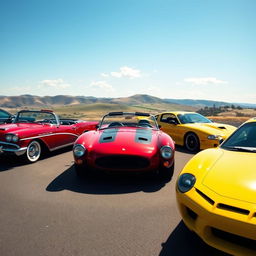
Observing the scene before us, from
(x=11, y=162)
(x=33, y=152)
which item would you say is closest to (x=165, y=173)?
(x=33, y=152)

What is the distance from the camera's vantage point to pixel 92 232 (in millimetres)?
2594

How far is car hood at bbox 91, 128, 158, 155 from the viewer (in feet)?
13.2

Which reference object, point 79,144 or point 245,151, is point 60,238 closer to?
point 79,144

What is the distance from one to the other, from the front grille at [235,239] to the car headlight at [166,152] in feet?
6.78

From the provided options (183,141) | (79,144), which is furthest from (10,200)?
(183,141)

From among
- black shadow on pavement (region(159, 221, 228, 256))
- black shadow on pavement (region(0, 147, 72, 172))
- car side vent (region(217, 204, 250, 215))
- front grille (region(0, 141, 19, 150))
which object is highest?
car side vent (region(217, 204, 250, 215))

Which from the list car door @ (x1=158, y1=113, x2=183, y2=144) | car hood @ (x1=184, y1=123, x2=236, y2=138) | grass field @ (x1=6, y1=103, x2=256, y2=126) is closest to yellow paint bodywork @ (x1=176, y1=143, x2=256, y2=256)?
car hood @ (x1=184, y1=123, x2=236, y2=138)

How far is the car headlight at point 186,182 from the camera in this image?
7.57 ft

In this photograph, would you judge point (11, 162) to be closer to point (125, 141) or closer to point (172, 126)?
point (125, 141)

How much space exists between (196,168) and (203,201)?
575 mm

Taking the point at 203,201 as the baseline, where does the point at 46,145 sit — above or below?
below

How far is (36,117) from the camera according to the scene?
23.3ft

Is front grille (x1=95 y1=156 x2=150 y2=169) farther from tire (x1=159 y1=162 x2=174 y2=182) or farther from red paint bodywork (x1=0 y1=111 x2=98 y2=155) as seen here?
red paint bodywork (x1=0 y1=111 x2=98 y2=155)

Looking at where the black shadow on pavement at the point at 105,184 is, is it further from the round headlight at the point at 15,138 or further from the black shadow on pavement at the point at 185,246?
the round headlight at the point at 15,138
